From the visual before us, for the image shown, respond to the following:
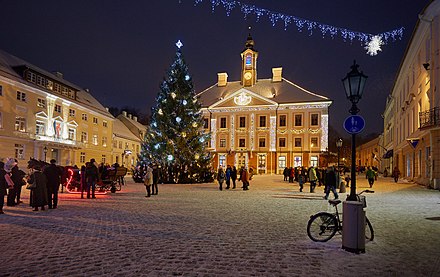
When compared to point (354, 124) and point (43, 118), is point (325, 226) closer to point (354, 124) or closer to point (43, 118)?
point (354, 124)

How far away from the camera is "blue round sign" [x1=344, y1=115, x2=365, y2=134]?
7893 mm

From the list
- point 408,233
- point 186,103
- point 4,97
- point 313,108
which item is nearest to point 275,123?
point 313,108

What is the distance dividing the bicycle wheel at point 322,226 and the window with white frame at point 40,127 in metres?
36.7

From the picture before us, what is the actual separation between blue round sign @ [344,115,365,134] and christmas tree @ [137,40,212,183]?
20863 millimetres

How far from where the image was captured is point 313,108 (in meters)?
55.8

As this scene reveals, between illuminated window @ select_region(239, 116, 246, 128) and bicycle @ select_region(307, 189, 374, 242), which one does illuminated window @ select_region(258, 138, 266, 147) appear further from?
bicycle @ select_region(307, 189, 374, 242)

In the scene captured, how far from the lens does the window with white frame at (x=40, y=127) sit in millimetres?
37734

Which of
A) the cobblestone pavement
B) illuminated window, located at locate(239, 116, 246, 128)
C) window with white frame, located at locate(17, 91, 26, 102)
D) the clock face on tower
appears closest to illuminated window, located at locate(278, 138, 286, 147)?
illuminated window, located at locate(239, 116, 246, 128)

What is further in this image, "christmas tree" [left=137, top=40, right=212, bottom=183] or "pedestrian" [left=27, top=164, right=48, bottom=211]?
"christmas tree" [left=137, top=40, right=212, bottom=183]

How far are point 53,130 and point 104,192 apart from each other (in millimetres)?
24277

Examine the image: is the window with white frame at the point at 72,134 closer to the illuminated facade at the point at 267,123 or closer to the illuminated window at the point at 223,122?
the illuminated facade at the point at 267,123

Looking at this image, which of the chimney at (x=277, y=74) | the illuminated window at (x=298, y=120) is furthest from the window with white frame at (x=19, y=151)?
the chimney at (x=277, y=74)

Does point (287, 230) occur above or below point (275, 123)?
below

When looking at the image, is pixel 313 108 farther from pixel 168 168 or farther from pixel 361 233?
pixel 361 233
